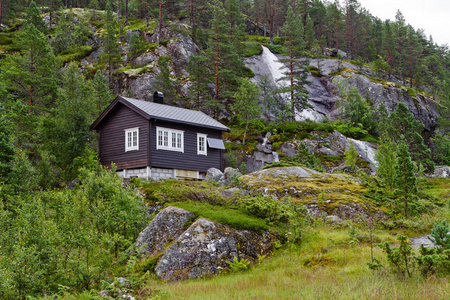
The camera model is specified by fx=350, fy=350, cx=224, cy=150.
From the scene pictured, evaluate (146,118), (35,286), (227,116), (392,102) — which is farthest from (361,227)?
(392,102)

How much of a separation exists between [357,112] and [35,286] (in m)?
44.5

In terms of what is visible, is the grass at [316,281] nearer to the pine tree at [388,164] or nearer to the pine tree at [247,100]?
the pine tree at [388,164]

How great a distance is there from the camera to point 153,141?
24000mm

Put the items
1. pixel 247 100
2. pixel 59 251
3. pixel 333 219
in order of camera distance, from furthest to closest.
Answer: pixel 247 100 → pixel 333 219 → pixel 59 251

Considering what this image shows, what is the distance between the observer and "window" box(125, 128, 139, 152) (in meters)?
24.5

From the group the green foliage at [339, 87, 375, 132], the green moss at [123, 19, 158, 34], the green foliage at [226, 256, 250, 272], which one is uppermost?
the green moss at [123, 19, 158, 34]

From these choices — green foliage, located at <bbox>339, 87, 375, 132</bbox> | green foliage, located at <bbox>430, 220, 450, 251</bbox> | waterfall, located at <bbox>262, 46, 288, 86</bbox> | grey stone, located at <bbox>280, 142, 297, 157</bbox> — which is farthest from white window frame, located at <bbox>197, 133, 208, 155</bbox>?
waterfall, located at <bbox>262, 46, 288, 86</bbox>

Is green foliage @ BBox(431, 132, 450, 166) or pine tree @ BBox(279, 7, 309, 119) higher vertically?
pine tree @ BBox(279, 7, 309, 119)

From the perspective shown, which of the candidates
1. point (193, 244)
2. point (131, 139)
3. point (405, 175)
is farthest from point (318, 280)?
point (131, 139)

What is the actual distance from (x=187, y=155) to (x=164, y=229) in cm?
1578

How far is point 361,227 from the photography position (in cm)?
1222

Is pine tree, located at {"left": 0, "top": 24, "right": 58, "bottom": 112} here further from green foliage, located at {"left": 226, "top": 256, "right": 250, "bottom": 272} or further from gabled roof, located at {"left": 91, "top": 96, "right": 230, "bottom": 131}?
green foliage, located at {"left": 226, "top": 256, "right": 250, "bottom": 272}

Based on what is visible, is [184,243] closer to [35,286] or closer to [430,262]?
[35,286]

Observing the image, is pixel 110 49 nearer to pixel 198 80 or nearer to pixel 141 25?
pixel 198 80
